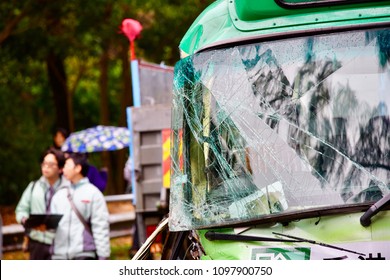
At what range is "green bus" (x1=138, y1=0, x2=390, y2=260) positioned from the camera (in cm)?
586

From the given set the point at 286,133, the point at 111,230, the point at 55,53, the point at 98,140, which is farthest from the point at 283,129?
the point at 55,53

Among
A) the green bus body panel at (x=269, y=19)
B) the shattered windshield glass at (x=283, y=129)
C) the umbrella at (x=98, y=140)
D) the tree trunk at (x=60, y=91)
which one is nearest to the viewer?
the shattered windshield glass at (x=283, y=129)

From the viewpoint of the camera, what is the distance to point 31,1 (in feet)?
80.5

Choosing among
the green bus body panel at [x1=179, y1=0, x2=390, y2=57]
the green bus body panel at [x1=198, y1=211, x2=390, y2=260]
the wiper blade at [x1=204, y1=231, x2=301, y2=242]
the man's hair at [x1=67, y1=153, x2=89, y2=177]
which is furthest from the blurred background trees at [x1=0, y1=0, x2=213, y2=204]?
the green bus body panel at [x1=198, y1=211, x2=390, y2=260]

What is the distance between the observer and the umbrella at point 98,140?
60.2ft

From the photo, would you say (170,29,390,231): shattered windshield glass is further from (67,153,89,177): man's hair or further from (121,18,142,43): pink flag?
(121,18,142,43): pink flag

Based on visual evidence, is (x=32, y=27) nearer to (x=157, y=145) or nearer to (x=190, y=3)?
(x=190, y=3)

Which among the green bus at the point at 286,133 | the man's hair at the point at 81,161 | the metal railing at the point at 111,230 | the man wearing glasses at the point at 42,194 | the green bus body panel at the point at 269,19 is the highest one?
the green bus body panel at the point at 269,19

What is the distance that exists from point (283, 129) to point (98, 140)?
12.8m

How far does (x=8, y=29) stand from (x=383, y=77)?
1883 centimetres

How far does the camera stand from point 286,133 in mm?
6164

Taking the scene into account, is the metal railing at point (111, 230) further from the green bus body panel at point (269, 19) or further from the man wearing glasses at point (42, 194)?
the green bus body panel at point (269, 19)

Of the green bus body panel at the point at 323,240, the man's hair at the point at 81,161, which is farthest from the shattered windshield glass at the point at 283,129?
the man's hair at the point at 81,161

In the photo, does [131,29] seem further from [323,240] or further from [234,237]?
[323,240]
